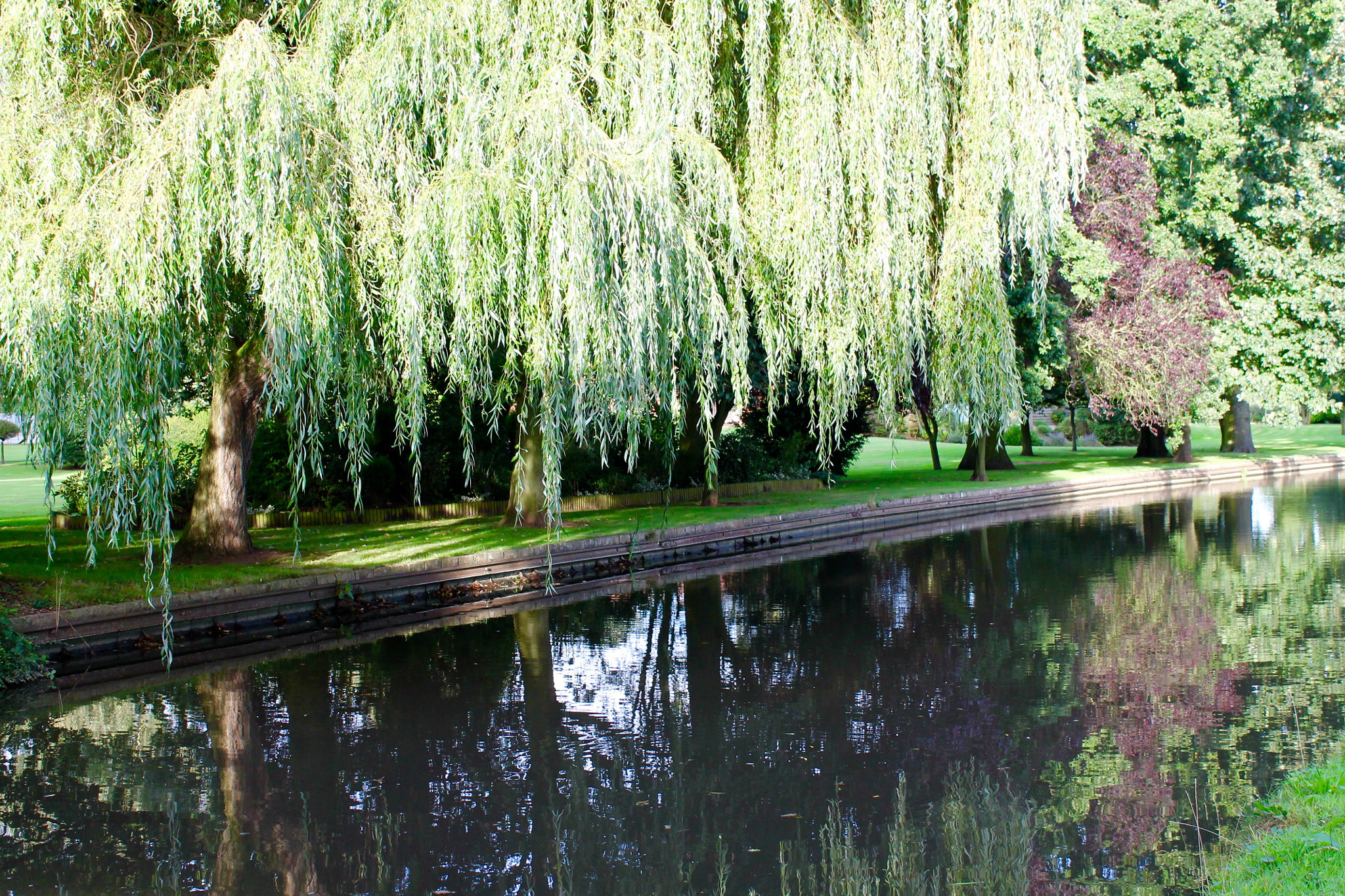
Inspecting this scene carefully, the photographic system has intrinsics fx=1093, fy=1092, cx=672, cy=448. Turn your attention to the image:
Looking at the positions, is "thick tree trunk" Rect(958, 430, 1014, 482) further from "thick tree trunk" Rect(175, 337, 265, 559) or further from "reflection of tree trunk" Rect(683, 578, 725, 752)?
"thick tree trunk" Rect(175, 337, 265, 559)

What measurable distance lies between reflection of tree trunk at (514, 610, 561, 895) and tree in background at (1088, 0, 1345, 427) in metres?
25.3

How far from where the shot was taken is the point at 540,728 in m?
7.79

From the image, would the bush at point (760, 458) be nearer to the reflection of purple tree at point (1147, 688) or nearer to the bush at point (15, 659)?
the reflection of purple tree at point (1147, 688)

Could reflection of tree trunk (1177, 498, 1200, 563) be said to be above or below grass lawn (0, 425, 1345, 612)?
below

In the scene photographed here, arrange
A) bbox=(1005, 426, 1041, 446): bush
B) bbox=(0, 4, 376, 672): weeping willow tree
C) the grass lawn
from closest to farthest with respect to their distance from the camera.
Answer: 1. bbox=(0, 4, 376, 672): weeping willow tree
2. the grass lawn
3. bbox=(1005, 426, 1041, 446): bush

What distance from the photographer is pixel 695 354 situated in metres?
8.38

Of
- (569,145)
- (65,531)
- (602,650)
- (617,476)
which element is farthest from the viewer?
(617,476)

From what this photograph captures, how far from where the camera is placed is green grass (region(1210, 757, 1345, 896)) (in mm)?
4641

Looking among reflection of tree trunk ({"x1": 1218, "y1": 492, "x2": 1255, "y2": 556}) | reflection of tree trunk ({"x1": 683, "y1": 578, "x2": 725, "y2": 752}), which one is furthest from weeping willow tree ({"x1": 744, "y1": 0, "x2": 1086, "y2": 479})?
reflection of tree trunk ({"x1": 1218, "y1": 492, "x2": 1255, "y2": 556})

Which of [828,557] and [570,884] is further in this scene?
[828,557]

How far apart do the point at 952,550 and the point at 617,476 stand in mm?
7133

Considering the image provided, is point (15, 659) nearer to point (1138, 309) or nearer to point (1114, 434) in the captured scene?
point (1138, 309)

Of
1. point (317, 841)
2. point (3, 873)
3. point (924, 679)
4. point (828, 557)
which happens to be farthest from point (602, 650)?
point (828, 557)

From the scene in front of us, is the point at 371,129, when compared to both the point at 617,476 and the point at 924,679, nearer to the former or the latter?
the point at 924,679
